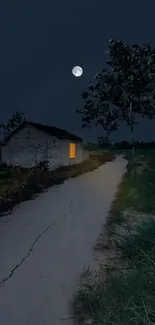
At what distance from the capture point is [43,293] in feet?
15.4

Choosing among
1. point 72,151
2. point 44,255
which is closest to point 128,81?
point 72,151

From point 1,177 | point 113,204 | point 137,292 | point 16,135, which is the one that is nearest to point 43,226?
point 113,204

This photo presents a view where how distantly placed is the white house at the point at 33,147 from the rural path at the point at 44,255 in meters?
14.4

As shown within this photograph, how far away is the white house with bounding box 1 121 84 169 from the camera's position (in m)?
26.1

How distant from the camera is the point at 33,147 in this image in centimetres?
2652

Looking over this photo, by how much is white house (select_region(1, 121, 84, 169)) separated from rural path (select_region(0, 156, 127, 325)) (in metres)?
14.4

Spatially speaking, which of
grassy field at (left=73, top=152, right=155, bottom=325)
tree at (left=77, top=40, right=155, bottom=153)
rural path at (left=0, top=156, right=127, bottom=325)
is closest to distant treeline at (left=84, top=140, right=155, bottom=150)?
tree at (left=77, top=40, right=155, bottom=153)

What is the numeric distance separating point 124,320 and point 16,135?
2471 centimetres

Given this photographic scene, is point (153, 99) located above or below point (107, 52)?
below

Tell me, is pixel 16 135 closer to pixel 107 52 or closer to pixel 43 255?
pixel 107 52

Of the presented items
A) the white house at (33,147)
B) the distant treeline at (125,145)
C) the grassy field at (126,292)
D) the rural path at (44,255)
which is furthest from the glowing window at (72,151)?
the distant treeline at (125,145)

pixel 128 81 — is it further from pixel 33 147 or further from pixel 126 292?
pixel 126 292

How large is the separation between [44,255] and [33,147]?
20.6 metres

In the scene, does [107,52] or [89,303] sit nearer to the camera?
[89,303]
